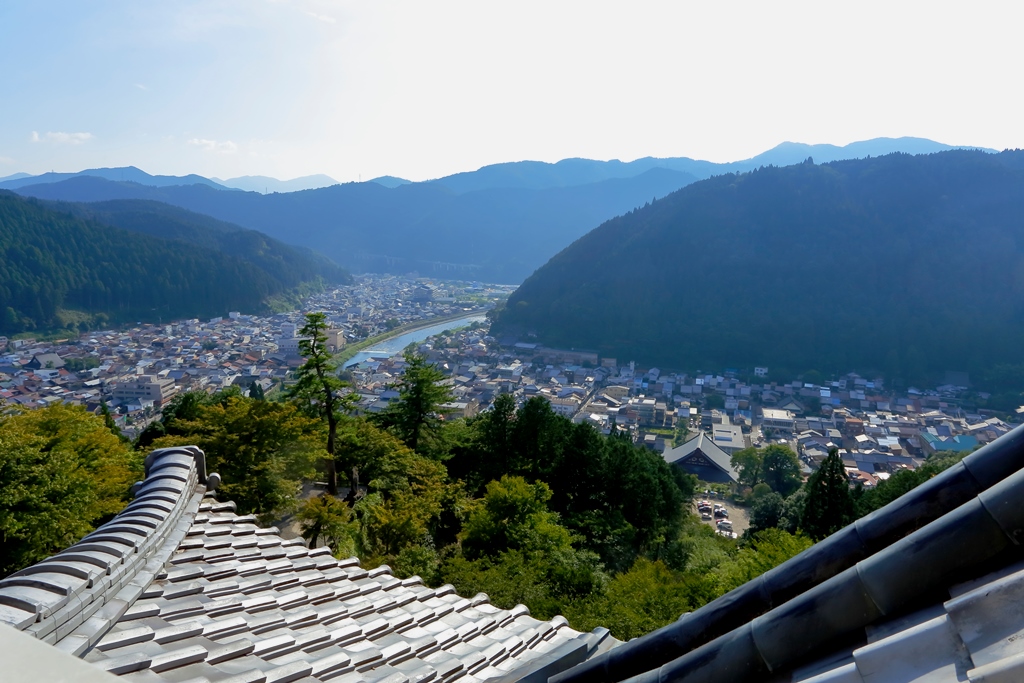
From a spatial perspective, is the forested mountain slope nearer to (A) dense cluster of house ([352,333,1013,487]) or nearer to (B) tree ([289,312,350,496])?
(A) dense cluster of house ([352,333,1013,487])

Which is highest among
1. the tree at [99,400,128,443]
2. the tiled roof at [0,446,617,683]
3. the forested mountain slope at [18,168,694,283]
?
the forested mountain slope at [18,168,694,283]

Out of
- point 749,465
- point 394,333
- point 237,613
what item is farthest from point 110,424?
point 394,333

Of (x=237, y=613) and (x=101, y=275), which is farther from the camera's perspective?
(x=101, y=275)

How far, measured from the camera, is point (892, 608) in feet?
3.76

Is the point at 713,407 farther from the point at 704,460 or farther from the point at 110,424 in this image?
the point at 110,424

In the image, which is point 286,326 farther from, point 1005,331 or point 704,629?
point 1005,331

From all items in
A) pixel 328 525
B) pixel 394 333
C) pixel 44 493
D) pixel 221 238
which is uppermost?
pixel 221 238

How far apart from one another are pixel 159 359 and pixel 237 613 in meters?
50.7

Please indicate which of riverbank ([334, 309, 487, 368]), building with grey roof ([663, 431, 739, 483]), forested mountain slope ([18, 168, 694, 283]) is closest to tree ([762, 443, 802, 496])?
building with grey roof ([663, 431, 739, 483])

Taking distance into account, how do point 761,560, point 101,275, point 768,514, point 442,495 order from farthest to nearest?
point 101,275 → point 768,514 → point 442,495 → point 761,560

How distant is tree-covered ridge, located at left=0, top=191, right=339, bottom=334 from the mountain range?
5315 cm

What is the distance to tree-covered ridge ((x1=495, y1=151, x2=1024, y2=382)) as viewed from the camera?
52.4 meters

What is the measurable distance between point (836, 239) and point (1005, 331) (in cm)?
1954

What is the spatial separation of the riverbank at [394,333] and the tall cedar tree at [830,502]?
36658mm
